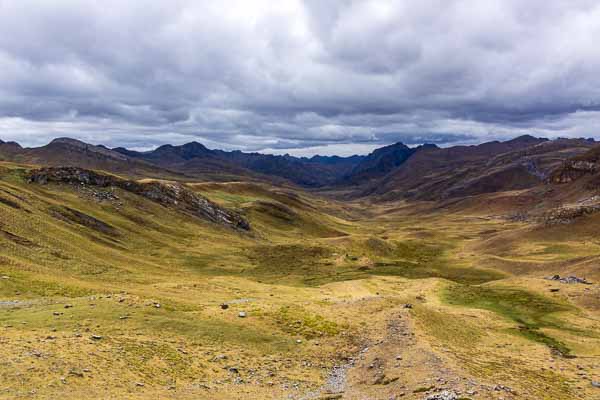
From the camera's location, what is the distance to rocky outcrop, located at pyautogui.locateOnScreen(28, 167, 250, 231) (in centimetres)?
14612

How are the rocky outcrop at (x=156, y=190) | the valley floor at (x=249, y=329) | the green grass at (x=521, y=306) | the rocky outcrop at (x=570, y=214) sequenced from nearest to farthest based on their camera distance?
1. the valley floor at (x=249, y=329)
2. the green grass at (x=521, y=306)
3. the rocky outcrop at (x=156, y=190)
4. the rocky outcrop at (x=570, y=214)

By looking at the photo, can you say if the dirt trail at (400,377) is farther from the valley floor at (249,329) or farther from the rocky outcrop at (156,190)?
the rocky outcrop at (156,190)

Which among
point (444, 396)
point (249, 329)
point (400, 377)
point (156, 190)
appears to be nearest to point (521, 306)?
point (400, 377)

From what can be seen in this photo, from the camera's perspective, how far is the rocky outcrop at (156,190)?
5753 inches

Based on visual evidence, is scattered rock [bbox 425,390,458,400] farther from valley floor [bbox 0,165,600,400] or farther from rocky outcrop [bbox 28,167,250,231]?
rocky outcrop [bbox 28,167,250,231]

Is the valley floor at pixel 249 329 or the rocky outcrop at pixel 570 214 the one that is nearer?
the valley floor at pixel 249 329

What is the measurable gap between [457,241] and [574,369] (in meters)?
167

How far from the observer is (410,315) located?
164 ft

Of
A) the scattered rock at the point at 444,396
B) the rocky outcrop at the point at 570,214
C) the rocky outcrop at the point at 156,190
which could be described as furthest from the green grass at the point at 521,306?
the rocky outcrop at the point at 570,214

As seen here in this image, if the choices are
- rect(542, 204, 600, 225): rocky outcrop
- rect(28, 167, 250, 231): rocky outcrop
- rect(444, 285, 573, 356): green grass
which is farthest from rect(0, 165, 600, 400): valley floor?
rect(542, 204, 600, 225): rocky outcrop

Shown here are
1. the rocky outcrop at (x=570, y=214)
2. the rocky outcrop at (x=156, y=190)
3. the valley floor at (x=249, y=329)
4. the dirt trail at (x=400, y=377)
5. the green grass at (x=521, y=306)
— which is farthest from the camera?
the rocky outcrop at (x=570, y=214)

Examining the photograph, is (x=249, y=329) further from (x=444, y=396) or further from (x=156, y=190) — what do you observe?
(x=156, y=190)

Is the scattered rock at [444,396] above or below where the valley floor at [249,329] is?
above

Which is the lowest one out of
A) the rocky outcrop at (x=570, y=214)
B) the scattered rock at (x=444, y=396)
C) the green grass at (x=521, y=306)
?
the green grass at (x=521, y=306)
